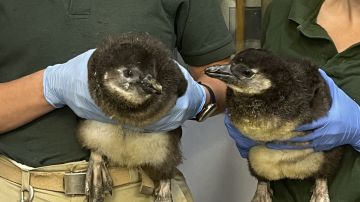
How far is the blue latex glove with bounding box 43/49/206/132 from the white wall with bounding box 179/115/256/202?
3.59 feet

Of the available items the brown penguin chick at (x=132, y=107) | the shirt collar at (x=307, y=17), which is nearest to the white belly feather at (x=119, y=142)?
the brown penguin chick at (x=132, y=107)

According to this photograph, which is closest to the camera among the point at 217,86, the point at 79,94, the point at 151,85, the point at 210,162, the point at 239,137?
the point at 151,85

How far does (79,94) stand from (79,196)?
33 centimetres

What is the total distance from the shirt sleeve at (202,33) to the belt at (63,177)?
0.44 m

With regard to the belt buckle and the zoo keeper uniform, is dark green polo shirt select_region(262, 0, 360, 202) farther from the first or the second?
the belt buckle

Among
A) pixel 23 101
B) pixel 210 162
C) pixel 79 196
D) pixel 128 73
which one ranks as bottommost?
pixel 210 162

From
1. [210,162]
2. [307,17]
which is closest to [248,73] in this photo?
[307,17]

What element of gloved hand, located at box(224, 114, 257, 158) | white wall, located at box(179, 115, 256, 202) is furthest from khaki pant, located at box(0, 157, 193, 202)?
white wall, located at box(179, 115, 256, 202)

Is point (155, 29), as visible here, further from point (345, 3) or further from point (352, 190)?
point (352, 190)

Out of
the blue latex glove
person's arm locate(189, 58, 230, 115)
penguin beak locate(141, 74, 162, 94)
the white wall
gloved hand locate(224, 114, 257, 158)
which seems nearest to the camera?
penguin beak locate(141, 74, 162, 94)

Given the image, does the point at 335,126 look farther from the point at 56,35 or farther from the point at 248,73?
the point at 56,35

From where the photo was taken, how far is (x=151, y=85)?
1.40 metres

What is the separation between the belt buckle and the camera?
160cm

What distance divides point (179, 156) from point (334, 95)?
1.74ft
